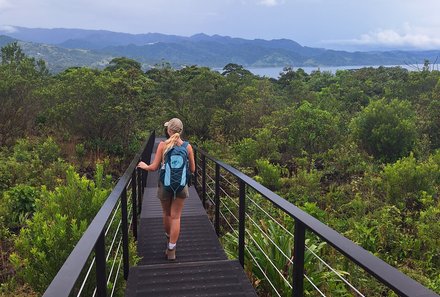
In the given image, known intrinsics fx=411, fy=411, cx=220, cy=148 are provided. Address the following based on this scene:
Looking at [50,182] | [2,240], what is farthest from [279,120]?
[2,240]

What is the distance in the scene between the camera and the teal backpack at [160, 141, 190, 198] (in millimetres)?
4688

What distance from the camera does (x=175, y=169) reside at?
4.70 m

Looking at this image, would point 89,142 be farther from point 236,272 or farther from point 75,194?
point 236,272

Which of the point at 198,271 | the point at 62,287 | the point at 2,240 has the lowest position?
the point at 2,240

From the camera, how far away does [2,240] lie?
784cm

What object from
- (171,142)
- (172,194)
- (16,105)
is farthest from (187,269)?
(16,105)

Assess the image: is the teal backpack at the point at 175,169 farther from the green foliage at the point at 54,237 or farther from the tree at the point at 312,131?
the tree at the point at 312,131

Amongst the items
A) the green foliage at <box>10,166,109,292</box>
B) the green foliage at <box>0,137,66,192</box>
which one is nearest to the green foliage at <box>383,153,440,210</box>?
the green foliage at <box>10,166,109,292</box>

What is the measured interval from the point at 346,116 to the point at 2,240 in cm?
1681

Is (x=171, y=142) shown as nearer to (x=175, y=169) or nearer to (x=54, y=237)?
(x=175, y=169)

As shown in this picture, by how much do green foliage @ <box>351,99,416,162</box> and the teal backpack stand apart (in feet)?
40.7

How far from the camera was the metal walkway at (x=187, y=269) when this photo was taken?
3723mm

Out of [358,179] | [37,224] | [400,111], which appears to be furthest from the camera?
[400,111]

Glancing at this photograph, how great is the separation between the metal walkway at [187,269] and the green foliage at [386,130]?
11200 millimetres
